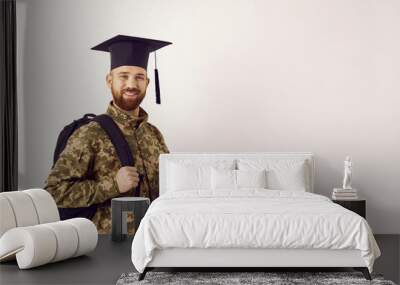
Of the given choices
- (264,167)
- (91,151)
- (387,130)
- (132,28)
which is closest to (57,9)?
(132,28)

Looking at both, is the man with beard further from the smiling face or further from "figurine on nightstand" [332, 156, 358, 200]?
"figurine on nightstand" [332, 156, 358, 200]

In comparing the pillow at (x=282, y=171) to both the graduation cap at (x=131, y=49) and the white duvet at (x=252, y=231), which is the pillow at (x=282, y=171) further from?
the white duvet at (x=252, y=231)

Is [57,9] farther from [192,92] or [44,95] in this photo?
[192,92]

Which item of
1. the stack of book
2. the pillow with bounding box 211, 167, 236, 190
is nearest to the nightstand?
the stack of book

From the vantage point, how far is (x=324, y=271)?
17.0 ft

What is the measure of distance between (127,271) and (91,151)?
2067 mm

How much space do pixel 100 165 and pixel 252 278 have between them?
2.66 metres

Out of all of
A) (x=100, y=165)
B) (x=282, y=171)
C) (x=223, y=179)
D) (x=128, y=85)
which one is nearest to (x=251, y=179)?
(x=223, y=179)

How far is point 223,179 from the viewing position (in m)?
6.61

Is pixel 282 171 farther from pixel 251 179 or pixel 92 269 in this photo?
pixel 92 269

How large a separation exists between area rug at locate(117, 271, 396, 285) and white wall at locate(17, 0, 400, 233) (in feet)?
7.50

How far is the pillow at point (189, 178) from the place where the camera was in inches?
263

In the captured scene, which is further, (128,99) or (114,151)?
(128,99)

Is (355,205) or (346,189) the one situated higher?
(346,189)
